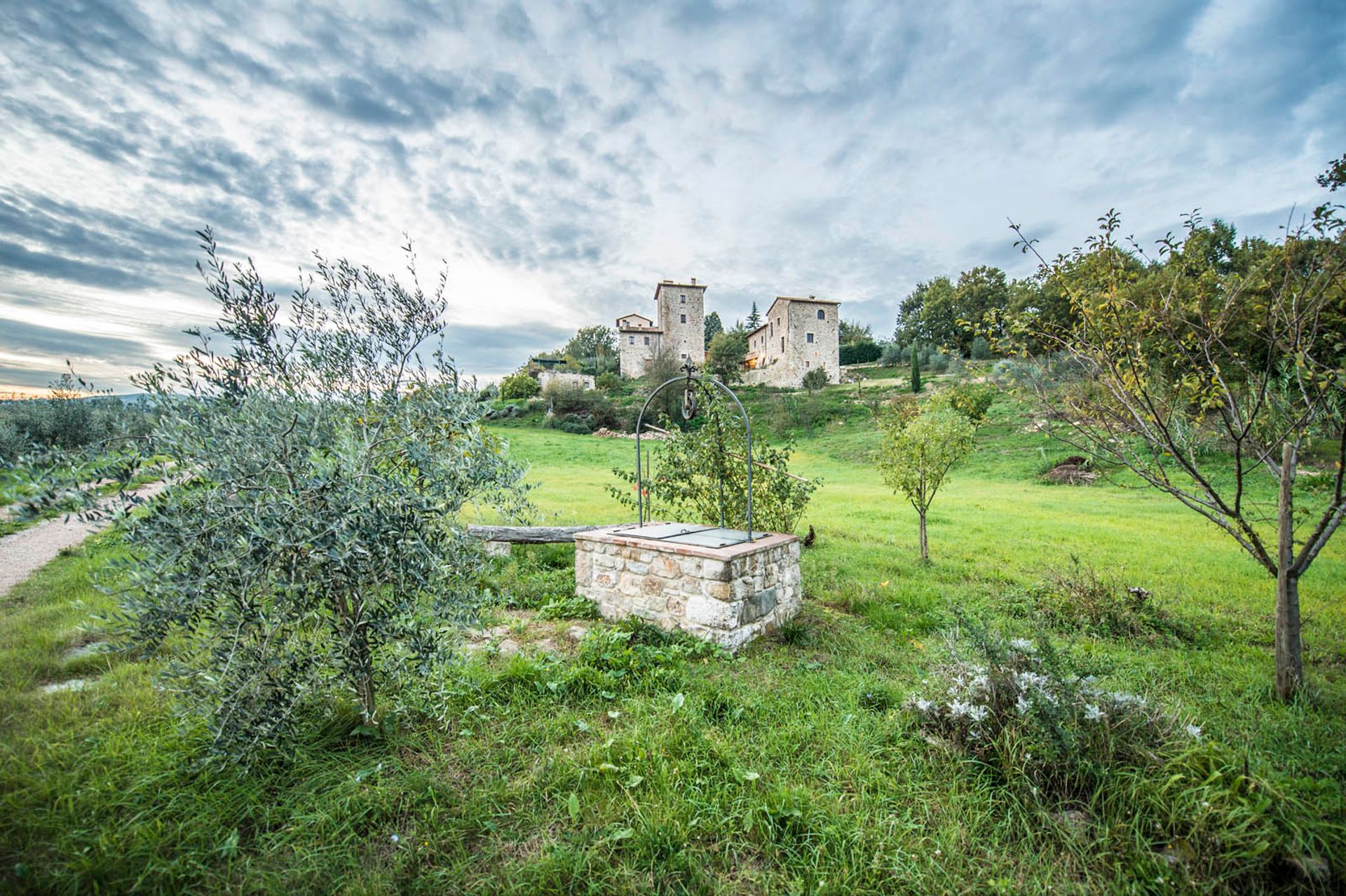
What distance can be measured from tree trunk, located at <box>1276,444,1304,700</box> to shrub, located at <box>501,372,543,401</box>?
3449 cm

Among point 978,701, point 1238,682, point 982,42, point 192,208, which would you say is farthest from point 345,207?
point 1238,682

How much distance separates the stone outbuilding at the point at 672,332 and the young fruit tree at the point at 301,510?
43.2 metres

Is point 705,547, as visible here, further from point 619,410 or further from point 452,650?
point 619,410

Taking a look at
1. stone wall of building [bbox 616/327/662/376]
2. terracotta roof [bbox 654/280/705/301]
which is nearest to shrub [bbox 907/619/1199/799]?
stone wall of building [bbox 616/327/662/376]

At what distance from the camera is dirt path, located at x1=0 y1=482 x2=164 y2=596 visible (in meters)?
4.34

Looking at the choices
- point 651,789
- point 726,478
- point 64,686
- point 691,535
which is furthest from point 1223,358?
point 64,686

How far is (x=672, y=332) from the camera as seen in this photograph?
46.6 meters

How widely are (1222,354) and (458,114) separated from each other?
312 inches

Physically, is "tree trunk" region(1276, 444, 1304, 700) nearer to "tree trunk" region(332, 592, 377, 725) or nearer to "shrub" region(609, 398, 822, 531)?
"shrub" region(609, 398, 822, 531)

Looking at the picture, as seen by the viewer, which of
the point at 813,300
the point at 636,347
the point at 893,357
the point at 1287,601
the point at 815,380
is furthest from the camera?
the point at 636,347

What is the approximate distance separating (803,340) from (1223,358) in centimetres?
3832

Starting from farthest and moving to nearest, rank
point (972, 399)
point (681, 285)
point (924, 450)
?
point (681, 285) < point (972, 399) < point (924, 450)

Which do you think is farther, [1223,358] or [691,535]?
[691,535]

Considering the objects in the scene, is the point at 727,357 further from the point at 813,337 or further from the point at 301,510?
the point at 301,510
